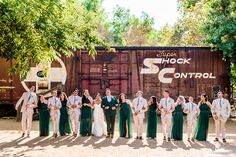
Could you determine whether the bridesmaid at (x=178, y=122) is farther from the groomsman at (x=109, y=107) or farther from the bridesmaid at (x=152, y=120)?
the groomsman at (x=109, y=107)

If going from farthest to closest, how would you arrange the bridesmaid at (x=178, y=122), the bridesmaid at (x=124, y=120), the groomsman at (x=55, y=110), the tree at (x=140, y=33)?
the tree at (x=140, y=33)
the groomsman at (x=55, y=110)
the bridesmaid at (x=124, y=120)
the bridesmaid at (x=178, y=122)

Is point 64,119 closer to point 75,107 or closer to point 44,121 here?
point 75,107

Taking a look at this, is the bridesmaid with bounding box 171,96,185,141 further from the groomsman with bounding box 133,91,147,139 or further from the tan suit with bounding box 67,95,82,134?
the tan suit with bounding box 67,95,82,134

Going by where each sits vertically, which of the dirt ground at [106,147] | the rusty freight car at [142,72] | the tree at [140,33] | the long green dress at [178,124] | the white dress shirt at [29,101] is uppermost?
the tree at [140,33]

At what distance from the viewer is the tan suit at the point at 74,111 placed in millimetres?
15922

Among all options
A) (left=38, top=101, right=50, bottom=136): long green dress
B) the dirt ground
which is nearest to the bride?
the dirt ground

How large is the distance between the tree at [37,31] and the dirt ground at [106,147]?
7.96ft

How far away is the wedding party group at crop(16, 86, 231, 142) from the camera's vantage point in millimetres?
14984

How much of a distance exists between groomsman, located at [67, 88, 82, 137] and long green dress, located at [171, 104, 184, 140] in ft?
11.6

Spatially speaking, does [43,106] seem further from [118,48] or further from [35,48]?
[118,48]

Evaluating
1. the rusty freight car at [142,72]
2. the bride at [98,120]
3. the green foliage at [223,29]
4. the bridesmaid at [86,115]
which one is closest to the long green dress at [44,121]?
the bridesmaid at [86,115]

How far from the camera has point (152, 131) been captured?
50.3 feet

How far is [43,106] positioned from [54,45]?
3.82 meters

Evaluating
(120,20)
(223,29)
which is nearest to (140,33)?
(120,20)
